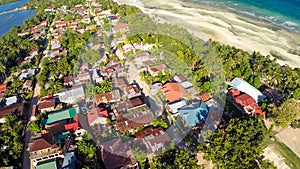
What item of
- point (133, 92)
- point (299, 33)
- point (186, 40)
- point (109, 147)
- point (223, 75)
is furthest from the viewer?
point (299, 33)

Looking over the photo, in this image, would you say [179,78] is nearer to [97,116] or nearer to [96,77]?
[96,77]

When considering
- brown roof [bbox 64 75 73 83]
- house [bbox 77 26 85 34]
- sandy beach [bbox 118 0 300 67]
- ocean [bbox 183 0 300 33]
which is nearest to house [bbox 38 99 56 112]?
brown roof [bbox 64 75 73 83]

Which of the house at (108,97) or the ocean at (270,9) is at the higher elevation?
the ocean at (270,9)

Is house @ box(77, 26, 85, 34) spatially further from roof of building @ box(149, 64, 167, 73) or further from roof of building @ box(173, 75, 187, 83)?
roof of building @ box(173, 75, 187, 83)

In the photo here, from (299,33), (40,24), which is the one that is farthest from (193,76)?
(40,24)

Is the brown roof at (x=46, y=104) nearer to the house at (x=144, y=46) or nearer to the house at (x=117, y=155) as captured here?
the house at (x=117, y=155)

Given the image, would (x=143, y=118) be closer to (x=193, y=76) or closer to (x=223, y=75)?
(x=193, y=76)

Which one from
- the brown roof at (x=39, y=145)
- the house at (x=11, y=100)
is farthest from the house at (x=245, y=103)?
the house at (x=11, y=100)
